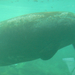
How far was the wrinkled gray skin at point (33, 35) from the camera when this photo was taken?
14.0ft

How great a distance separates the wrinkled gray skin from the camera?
4.26 meters

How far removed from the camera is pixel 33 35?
424cm

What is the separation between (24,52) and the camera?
14.5 ft

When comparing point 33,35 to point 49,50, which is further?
point 49,50

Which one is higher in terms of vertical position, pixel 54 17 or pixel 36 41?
pixel 54 17

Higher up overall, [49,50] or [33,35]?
[33,35]

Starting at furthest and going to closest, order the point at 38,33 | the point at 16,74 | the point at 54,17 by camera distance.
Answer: the point at 16,74 < the point at 54,17 < the point at 38,33

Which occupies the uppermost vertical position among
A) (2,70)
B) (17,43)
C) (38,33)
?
(38,33)

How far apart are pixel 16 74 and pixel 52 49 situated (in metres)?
4.57

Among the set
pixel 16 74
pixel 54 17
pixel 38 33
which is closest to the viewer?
pixel 38 33

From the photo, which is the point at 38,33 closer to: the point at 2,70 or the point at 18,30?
the point at 18,30

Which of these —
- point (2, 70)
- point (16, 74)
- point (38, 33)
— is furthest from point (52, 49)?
point (2, 70)

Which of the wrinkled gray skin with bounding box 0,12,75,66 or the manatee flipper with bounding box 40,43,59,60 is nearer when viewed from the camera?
the wrinkled gray skin with bounding box 0,12,75,66

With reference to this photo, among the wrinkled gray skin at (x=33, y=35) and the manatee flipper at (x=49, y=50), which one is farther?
the manatee flipper at (x=49, y=50)
